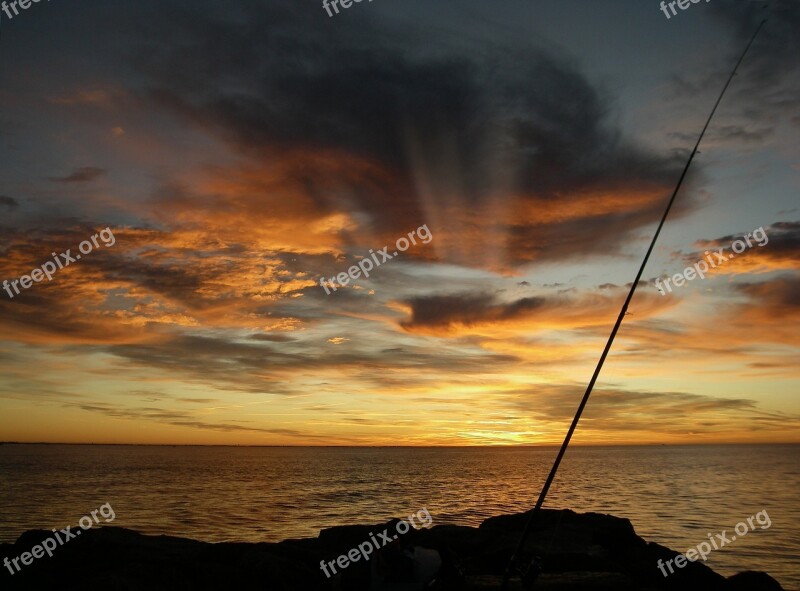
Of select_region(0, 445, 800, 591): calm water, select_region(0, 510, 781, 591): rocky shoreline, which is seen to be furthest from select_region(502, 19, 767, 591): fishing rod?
select_region(0, 445, 800, 591): calm water

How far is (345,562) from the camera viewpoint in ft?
49.5

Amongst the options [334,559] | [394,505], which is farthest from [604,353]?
[394,505]

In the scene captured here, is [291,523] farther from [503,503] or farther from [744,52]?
[744,52]

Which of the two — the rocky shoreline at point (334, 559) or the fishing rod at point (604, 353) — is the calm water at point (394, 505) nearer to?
the rocky shoreline at point (334, 559)

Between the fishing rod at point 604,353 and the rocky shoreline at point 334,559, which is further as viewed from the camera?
the rocky shoreline at point 334,559

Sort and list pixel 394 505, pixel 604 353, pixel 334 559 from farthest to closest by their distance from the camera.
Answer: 1. pixel 394 505
2. pixel 334 559
3. pixel 604 353

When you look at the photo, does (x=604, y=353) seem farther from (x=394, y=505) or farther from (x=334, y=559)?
(x=394, y=505)

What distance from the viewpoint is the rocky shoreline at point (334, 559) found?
1193 centimetres

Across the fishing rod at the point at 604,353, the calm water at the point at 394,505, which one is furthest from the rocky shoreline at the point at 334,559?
the calm water at the point at 394,505

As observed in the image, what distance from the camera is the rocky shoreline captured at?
11930 millimetres

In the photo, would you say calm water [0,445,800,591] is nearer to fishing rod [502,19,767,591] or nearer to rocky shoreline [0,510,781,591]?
rocky shoreline [0,510,781,591]

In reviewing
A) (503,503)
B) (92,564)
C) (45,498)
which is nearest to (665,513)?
(503,503)

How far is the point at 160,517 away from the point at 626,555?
91.1 ft

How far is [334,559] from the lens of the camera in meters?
15.8
